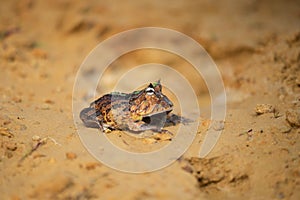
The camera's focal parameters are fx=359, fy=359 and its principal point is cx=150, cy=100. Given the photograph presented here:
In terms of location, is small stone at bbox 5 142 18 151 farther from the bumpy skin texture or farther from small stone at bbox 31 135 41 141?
the bumpy skin texture

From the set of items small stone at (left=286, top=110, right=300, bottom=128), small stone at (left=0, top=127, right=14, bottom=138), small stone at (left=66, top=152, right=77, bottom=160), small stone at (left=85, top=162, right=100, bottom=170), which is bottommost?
small stone at (left=85, top=162, right=100, bottom=170)

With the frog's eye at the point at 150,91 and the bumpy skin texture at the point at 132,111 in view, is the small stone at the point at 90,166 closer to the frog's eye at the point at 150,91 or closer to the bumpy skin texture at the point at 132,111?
the bumpy skin texture at the point at 132,111

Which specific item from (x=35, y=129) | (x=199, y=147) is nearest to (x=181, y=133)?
(x=199, y=147)

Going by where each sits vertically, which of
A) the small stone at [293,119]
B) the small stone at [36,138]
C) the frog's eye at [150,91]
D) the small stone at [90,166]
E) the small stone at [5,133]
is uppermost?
the frog's eye at [150,91]

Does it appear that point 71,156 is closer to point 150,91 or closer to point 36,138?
point 36,138

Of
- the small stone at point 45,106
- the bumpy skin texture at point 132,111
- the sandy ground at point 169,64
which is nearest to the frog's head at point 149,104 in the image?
the bumpy skin texture at point 132,111

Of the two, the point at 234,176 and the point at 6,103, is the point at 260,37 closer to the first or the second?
the point at 234,176

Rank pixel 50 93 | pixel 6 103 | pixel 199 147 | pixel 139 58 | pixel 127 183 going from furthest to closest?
pixel 139 58, pixel 50 93, pixel 6 103, pixel 199 147, pixel 127 183

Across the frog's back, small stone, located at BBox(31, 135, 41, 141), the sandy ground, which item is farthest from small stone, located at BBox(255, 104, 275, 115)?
small stone, located at BBox(31, 135, 41, 141)
